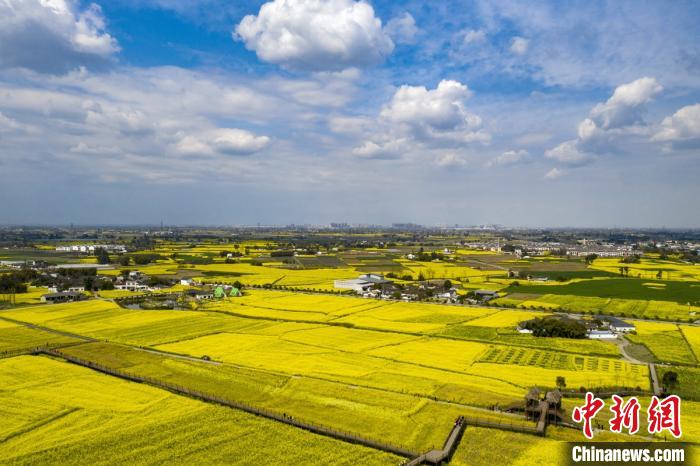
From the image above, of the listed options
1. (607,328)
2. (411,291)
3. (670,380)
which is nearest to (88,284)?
(411,291)

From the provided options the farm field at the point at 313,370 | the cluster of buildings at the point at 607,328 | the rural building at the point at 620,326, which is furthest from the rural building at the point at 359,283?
the rural building at the point at 620,326

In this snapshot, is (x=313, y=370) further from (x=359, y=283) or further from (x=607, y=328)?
(x=359, y=283)

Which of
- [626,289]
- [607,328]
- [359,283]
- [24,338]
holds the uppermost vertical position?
[359,283]

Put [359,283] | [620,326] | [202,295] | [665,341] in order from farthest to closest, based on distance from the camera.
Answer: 1. [359,283]
2. [202,295]
3. [620,326]
4. [665,341]

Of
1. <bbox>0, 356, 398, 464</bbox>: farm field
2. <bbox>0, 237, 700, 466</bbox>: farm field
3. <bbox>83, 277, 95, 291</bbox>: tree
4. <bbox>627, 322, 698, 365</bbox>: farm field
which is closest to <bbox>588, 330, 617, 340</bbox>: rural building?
<bbox>627, 322, 698, 365</bbox>: farm field

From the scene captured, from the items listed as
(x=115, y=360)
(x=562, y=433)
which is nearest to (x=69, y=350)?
(x=115, y=360)

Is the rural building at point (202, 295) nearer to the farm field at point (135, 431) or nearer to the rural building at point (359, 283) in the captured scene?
the rural building at point (359, 283)

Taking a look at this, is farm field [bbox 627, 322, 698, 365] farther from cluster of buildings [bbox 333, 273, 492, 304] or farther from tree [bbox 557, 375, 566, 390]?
cluster of buildings [bbox 333, 273, 492, 304]
